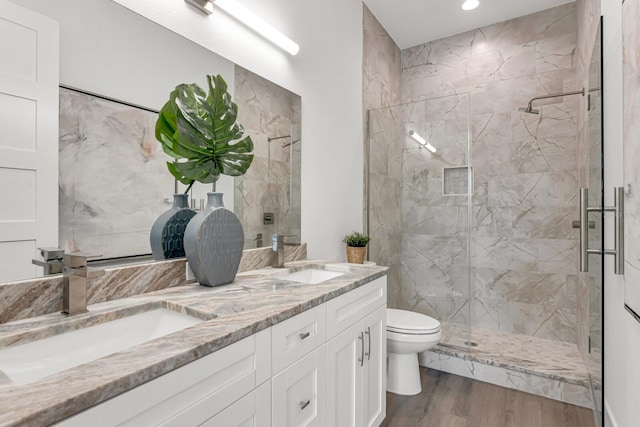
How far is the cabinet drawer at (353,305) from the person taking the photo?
1295mm

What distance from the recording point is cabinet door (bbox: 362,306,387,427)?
1585mm

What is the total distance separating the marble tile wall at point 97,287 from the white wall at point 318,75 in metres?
0.92

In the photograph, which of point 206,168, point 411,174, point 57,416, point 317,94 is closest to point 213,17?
point 206,168

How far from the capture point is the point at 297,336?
109 cm

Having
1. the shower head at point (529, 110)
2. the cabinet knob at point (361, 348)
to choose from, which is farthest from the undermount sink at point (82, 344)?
the shower head at point (529, 110)

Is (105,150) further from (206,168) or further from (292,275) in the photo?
(292,275)

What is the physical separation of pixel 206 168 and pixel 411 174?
6.59ft

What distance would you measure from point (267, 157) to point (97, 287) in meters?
1.02

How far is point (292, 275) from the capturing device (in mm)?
1704

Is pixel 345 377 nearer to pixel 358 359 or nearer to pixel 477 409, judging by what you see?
pixel 358 359

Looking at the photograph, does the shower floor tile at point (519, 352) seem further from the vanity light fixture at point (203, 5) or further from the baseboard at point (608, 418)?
the vanity light fixture at point (203, 5)

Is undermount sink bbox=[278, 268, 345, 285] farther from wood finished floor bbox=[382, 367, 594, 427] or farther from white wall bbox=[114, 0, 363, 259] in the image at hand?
wood finished floor bbox=[382, 367, 594, 427]

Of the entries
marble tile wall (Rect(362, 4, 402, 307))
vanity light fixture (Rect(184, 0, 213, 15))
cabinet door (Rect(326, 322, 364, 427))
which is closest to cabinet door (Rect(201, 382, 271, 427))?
cabinet door (Rect(326, 322, 364, 427))

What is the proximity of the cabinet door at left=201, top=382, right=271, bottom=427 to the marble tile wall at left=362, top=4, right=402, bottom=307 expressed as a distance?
1.94 metres
